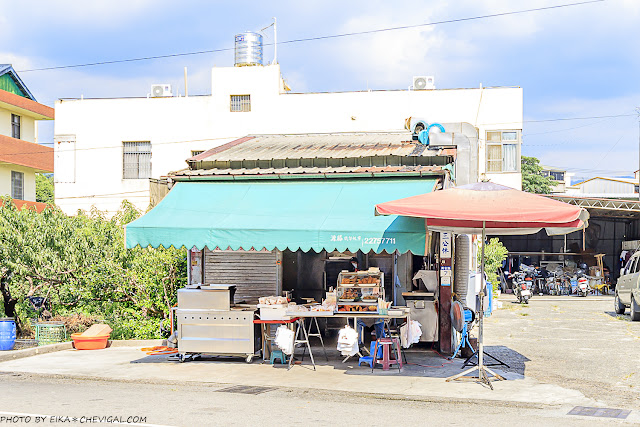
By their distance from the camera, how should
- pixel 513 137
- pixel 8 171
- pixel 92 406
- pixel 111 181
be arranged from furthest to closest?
pixel 8 171
pixel 111 181
pixel 513 137
pixel 92 406

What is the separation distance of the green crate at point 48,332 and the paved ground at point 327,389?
1.09 meters

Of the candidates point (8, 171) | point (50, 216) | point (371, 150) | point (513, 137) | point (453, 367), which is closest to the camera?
point (453, 367)

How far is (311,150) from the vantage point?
50.4ft

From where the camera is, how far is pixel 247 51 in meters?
33.1

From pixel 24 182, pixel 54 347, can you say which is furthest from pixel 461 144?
pixel 24 182

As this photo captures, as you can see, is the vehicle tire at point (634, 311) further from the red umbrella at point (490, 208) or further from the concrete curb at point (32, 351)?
the concrete curb at point (32, 351)

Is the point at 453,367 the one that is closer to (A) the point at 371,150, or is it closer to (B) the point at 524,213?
(B) the point at 524,213

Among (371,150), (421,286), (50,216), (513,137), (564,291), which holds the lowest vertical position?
(564,291)

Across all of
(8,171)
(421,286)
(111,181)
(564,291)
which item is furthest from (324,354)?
(8,171)

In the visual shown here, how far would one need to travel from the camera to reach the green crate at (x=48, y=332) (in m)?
15.2

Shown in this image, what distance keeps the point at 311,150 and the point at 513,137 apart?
16849 mm

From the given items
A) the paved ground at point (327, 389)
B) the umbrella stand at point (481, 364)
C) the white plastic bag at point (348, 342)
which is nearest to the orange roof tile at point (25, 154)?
the paved ground at point (327, 389)

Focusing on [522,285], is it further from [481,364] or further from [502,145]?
[481,364]

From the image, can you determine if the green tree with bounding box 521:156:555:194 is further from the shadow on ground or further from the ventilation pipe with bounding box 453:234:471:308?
the shadow on ground
